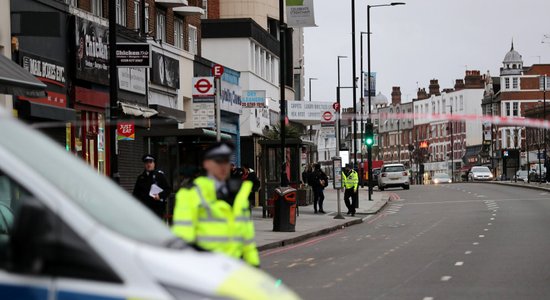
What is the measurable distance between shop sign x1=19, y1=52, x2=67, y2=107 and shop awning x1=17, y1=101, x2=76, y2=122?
475 mm

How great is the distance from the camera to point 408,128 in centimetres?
18338

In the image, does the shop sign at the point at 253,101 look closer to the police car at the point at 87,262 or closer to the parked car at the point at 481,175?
the police car at the point at 87,262

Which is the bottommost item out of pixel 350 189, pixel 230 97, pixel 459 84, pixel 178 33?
pixel 350 189

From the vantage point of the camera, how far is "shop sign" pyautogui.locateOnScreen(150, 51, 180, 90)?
36.6 m

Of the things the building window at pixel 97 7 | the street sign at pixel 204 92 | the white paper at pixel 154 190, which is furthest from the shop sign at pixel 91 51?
the white paper at pixel 154 190

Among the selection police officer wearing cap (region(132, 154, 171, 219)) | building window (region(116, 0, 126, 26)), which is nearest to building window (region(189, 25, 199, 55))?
building window (region(116, 0, 126, 26))

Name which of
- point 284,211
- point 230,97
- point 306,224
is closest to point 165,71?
point 306,224

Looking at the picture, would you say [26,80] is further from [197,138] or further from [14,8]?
[197,138]

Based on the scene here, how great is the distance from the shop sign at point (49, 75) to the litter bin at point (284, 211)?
5.98 meters

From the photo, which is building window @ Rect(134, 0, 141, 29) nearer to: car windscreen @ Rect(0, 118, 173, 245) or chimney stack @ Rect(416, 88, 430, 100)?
car windscreen @ Rect(0, 118, 173, 245)

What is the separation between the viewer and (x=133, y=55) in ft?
76.3

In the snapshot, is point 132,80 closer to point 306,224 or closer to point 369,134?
point 306,224

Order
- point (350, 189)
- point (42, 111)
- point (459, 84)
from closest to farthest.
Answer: point (42, 111)
point (350, 189)
point (459, 84)

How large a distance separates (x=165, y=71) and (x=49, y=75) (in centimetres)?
1098
